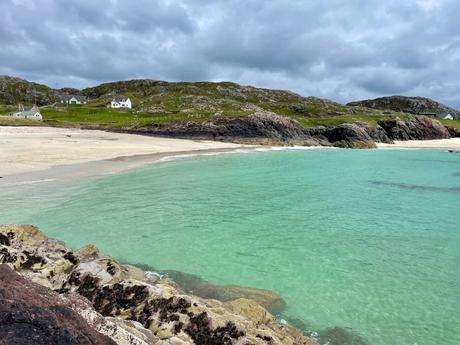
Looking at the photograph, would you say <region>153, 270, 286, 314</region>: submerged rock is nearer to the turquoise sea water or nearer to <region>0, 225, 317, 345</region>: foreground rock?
the turquoise sea water

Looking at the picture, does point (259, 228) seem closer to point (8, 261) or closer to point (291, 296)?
point (291, 296)

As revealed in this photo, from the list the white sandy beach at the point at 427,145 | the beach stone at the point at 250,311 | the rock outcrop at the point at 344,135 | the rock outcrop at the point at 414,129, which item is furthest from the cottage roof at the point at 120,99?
the beach stone at the point at 250,311

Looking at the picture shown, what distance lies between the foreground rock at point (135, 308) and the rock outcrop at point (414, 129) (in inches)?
4913

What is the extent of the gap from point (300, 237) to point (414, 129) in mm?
121329

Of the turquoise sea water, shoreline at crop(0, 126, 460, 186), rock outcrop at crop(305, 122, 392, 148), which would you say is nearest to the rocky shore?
rock outcrop at crop(305, 122, 392, 148)

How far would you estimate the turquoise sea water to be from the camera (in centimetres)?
1262

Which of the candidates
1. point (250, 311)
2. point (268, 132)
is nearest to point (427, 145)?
point (268, 132)

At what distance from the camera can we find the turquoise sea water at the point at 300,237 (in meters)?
12.6

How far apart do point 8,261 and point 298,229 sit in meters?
14.1

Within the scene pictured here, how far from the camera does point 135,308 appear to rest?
859 cm

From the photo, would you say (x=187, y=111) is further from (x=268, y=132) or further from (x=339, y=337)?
(x=339, y=337)

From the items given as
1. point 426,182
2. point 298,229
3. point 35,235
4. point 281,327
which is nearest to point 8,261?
point 35,235

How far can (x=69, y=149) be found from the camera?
2096 inches

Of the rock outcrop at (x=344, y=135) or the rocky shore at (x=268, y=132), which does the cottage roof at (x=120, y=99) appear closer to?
the rocky shore at (x=268, y=132)
